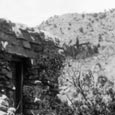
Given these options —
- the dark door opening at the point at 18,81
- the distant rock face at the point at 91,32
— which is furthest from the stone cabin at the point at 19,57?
the distant rock face at the point at 91,32

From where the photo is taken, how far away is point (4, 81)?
640 centimetres

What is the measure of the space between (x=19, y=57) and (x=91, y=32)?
1356 cm

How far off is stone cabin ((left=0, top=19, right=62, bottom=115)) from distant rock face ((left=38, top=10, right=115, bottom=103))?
704cm

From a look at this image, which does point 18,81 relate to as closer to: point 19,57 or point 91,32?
point 19,57

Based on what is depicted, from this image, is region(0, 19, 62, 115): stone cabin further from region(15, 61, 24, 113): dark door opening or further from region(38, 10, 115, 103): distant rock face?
→ region(38, 10, 115, 103): distant rock face

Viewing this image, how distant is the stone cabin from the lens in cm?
640

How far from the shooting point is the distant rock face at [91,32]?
15.6 meters

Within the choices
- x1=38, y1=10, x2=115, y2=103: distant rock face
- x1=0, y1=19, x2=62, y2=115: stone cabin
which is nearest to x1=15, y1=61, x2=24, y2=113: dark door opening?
x1=0, y1=19, x2=62, y2=115: stone cabin

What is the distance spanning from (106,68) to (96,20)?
8.38 metres

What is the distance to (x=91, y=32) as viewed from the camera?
2002cm

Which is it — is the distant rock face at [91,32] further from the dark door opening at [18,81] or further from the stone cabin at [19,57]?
the dark door opening at [18,81]

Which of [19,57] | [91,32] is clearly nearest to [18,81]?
[19,57]

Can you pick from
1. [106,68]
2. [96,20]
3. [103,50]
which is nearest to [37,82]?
[106,68]

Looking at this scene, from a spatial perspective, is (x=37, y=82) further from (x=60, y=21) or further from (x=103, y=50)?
(x=60, y=21)
